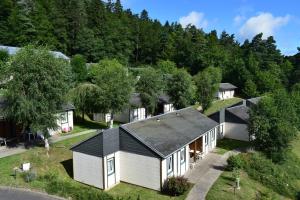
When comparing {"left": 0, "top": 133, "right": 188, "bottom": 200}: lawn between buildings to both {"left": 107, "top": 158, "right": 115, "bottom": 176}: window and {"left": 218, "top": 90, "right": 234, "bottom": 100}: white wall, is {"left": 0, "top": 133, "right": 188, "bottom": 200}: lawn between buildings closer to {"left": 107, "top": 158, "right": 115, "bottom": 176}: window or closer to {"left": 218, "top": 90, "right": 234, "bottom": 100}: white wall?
{"left": 107, "top": 158, "right": 115, "bottom": 176}: window

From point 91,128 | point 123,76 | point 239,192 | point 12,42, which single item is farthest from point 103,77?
point 12,42

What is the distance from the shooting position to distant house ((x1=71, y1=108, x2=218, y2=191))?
20984mm

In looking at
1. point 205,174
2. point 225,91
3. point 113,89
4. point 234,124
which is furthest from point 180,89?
point 225,91

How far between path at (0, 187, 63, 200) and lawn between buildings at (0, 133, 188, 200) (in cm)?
32

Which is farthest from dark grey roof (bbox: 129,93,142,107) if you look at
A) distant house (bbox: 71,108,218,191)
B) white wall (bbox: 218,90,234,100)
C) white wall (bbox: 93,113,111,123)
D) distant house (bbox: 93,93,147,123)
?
white wall (bbox: 218,90,234,100)

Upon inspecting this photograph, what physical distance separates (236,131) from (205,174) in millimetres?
13941

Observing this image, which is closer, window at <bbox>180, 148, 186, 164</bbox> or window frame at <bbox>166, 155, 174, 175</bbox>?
window frame at <bbox>166, 155, 174, 175</bbox>

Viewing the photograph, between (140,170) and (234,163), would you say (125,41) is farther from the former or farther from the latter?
(140,170)

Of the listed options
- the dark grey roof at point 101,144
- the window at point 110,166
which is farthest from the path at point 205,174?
the dark grey roof at point 101,144

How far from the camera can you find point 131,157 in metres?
21.9

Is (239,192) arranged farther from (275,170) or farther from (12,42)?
(12,42)

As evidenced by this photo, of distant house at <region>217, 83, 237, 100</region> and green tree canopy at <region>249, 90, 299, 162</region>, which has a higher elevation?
distant house at <region>217, 83, 237, 100</region>

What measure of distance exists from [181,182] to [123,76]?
1720 centimetres

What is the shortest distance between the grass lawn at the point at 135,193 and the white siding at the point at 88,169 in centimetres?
127
